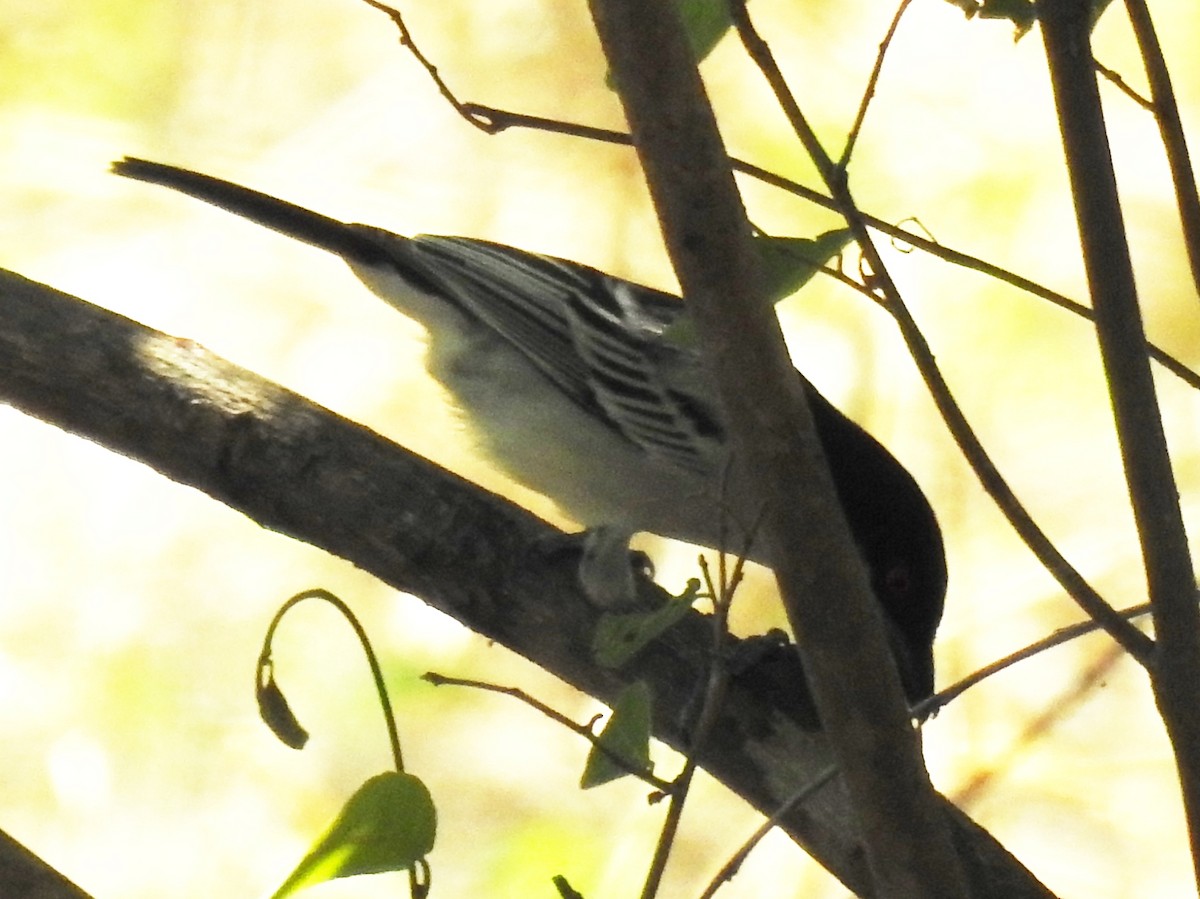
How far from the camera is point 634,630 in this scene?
1.13m

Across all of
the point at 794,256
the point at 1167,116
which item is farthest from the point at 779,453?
the point at 1167,116

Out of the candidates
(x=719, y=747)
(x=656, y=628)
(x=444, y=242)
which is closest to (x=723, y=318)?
(x=656, y=628)

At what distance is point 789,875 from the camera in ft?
8.25

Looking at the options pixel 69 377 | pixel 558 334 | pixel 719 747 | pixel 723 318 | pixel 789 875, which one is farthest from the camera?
pixel 789 875

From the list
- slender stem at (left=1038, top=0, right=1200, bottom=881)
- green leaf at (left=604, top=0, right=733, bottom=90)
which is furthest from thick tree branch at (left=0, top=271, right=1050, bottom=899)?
green leaf at (left=604, top=0, right=733, bottom=90)

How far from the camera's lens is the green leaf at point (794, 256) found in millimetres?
922

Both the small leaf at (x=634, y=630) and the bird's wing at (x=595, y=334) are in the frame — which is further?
the bird's wing at (x=595, y=334)

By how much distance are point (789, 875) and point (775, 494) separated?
5.87 feet

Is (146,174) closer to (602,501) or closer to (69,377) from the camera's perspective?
(69,377)

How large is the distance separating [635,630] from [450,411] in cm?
143

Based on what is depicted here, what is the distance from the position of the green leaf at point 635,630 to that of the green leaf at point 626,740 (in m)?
0.05

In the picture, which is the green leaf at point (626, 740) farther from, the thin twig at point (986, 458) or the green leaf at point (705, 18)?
the green leaf at point (705, 18)

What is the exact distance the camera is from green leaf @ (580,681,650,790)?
1.00 m

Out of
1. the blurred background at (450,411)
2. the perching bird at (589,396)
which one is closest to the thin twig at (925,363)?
the perching bird at (589,396)
